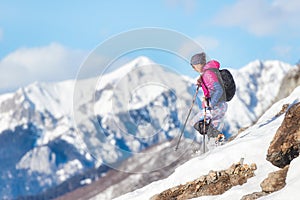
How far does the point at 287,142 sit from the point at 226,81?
372cm

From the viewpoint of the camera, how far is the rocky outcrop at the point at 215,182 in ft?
59.7

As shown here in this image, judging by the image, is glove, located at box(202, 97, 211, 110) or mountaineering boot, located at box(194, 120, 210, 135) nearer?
glove, located at box(202, 97, 211, 110)

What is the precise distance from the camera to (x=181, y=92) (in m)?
19.0

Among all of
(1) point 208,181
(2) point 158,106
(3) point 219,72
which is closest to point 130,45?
(2) point 158,106

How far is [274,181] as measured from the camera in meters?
16.1

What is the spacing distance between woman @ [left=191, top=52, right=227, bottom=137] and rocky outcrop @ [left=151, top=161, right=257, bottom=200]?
8.22 feet

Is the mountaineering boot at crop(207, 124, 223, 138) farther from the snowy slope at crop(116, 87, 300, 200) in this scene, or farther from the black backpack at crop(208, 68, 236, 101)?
the black backpack at crop(208, 68, 236, 101)

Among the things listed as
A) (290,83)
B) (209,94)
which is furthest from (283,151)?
(290,83)

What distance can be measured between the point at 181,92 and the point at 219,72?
62.5 inches

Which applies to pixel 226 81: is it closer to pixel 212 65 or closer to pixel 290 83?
pixel 212 65

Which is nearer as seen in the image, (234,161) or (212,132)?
(234,161)

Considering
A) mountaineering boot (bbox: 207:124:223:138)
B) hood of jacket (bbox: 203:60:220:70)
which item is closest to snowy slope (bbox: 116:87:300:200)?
mountaineering boot (bbox: 207:124:223:138)

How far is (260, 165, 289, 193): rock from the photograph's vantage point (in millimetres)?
15906

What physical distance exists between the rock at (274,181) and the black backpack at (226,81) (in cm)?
416
